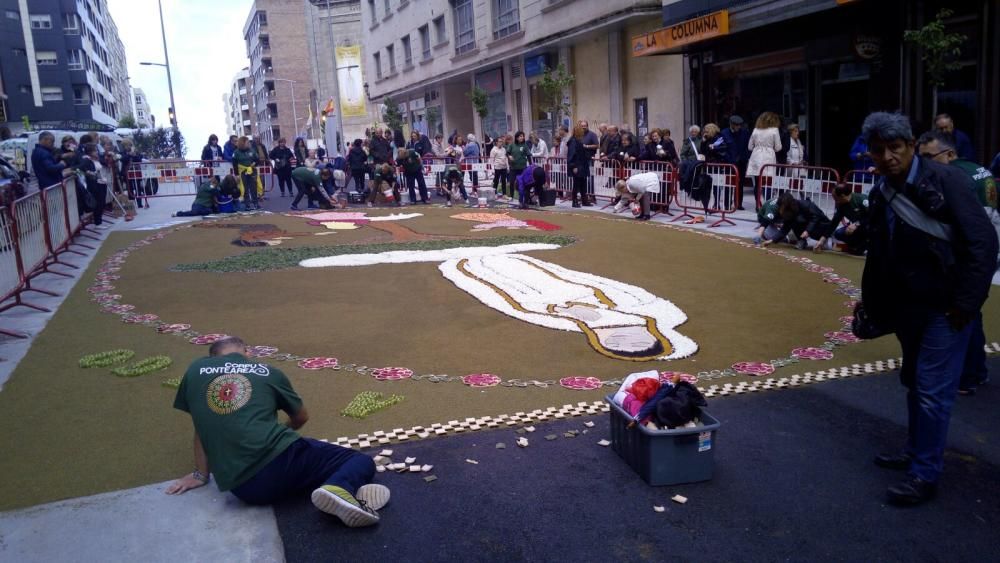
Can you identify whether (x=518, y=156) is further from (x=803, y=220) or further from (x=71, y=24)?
(x=71, y=24)

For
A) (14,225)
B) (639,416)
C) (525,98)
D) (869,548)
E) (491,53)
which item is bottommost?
(869,548)

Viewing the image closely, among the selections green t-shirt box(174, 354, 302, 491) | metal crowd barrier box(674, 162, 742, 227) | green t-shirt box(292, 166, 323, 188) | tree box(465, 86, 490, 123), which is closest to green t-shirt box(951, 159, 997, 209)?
metal crowd barrier box(674, 162, 742, 227)

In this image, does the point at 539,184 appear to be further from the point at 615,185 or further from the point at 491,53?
the point at 491,53

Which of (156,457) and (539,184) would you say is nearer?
(156,457)

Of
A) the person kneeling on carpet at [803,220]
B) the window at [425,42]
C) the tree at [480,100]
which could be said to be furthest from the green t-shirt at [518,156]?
the window at [425,42]

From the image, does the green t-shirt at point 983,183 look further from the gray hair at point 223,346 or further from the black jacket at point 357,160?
the black jacket at point 357,160

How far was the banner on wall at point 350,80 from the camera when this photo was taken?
46062 mm

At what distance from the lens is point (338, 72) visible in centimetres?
4578

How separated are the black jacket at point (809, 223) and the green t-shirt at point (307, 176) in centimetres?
1238

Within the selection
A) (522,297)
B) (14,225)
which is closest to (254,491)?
(522,297)

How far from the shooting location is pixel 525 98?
30359mm

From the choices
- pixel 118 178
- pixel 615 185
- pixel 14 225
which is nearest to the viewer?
pixel 14 225

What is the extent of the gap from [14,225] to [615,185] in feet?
39.3

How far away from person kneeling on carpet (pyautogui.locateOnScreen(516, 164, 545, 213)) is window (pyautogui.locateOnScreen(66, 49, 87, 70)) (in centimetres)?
6635
